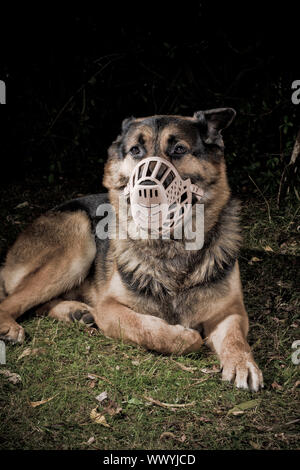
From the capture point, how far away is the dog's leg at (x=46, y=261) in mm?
4137

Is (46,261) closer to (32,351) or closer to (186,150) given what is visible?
(32,351)

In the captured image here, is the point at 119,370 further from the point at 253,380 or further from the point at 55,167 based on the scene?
the point at 55,167

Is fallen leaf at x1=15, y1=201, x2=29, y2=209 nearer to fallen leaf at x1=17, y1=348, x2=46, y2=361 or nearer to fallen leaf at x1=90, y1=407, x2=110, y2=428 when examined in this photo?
fallen leaf at x1=17, y1=348, x2=46, y2=361

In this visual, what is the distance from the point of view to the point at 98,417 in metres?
2.92

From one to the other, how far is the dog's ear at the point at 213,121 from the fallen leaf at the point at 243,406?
182 cm

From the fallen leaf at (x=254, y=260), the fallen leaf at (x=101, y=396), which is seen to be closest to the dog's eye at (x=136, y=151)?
the fallen leaf at (x=101, y=396)

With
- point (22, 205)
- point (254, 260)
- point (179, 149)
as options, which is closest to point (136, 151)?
point (179, 149)

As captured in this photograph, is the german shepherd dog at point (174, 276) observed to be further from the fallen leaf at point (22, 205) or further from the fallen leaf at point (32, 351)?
the fallen leaf at point (22, 205)

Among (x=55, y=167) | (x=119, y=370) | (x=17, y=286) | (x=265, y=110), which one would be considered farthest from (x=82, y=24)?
(x=119, y=370)

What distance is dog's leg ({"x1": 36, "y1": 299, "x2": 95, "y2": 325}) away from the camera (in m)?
4.14

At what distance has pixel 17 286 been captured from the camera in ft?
13.8

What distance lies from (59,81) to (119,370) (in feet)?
14.9

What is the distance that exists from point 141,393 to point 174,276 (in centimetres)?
91

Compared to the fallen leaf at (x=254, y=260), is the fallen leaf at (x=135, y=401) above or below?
below
